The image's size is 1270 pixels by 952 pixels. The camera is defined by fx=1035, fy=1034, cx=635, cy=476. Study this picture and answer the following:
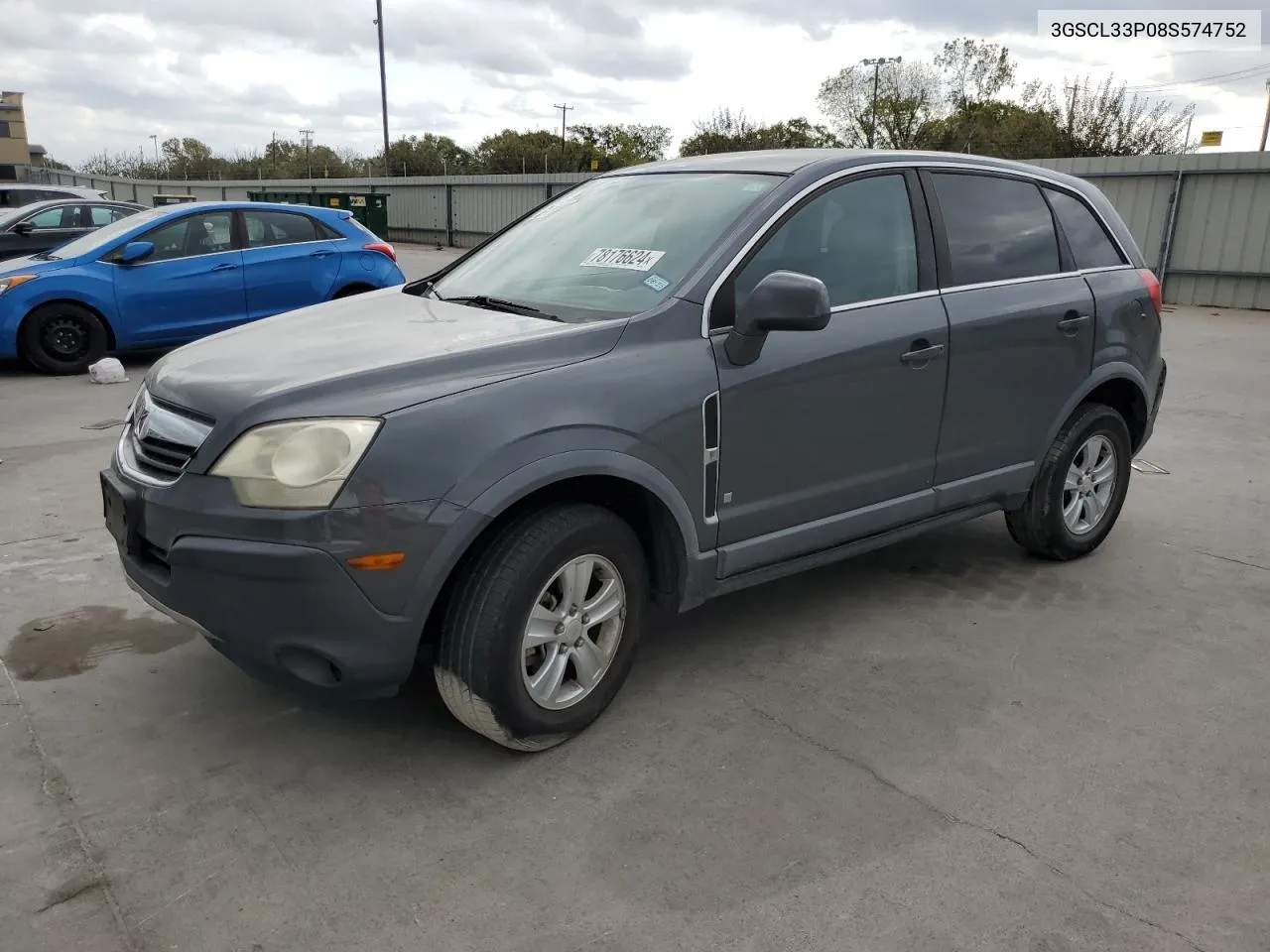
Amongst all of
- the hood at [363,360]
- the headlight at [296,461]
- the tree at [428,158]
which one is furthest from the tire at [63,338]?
the tree at [428,158]

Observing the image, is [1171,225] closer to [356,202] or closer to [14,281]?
[14,281]

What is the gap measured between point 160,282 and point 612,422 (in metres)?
7.56

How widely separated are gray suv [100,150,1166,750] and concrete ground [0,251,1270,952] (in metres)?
0.36

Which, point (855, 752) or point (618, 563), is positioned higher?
point (618, 563)

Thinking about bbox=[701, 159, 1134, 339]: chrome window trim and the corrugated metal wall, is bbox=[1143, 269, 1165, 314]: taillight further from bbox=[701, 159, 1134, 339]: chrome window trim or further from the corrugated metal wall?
the corrugated metal wall

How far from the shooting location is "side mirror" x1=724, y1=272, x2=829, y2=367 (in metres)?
3.05

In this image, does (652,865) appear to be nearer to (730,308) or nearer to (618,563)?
(618,563)

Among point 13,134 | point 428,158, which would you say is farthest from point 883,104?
point 13,134

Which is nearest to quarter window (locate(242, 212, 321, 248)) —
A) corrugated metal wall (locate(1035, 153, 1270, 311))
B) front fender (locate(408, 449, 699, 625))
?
→ front fender (locate(408, 449, 699, 625))

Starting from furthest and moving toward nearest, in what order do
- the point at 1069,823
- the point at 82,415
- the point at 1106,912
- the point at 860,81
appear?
the point at 860,81 < the point at 82,415 < the point at 1069,823 < the point at 1106,912

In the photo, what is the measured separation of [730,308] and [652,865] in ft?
5.50

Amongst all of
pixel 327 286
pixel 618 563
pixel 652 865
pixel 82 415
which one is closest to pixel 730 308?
pixel 618 563

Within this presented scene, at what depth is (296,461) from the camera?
2.62 meters

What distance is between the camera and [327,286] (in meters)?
9.85
